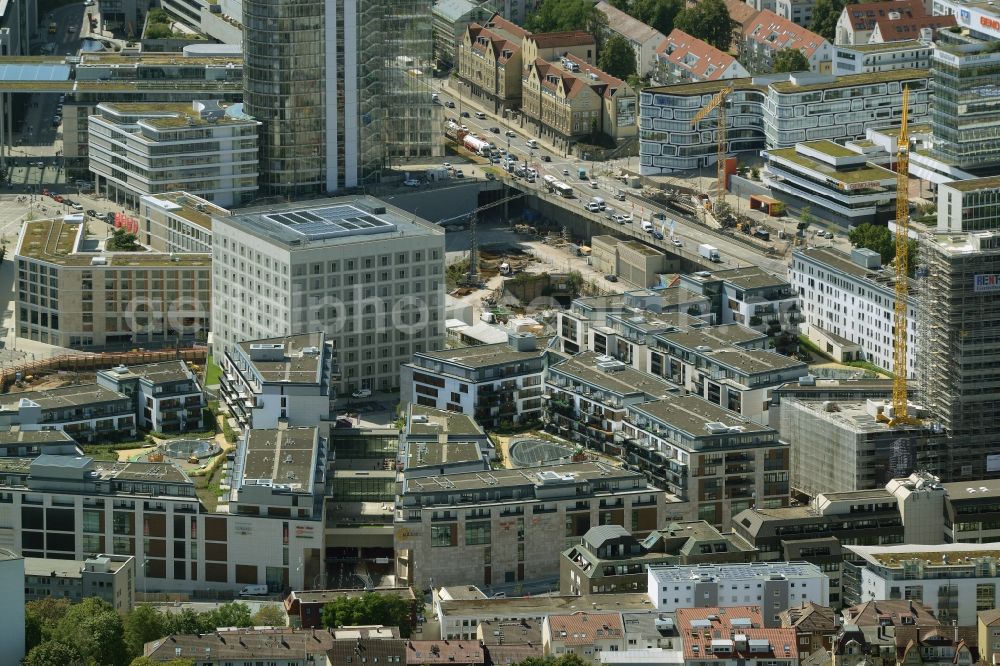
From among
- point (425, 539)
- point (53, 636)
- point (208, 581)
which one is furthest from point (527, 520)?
point (53, 636)

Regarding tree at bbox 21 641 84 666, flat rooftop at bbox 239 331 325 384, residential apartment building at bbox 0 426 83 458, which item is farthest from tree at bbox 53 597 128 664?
flat rooftop at bbox 239 331 325 384

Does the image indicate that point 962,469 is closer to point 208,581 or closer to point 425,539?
point 425,539

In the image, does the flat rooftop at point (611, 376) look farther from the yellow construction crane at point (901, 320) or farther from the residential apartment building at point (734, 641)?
the residential apartment building at point (734, 641)

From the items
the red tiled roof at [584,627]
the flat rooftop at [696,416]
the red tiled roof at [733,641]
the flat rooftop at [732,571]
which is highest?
the flat rooftop at [696,416]

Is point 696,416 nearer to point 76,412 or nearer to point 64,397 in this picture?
point 76,412

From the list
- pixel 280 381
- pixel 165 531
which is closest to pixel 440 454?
pixel 280 381

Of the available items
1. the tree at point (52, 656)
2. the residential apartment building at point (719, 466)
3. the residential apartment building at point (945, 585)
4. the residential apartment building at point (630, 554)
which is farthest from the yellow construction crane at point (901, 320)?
the tree at point (52, 656)
